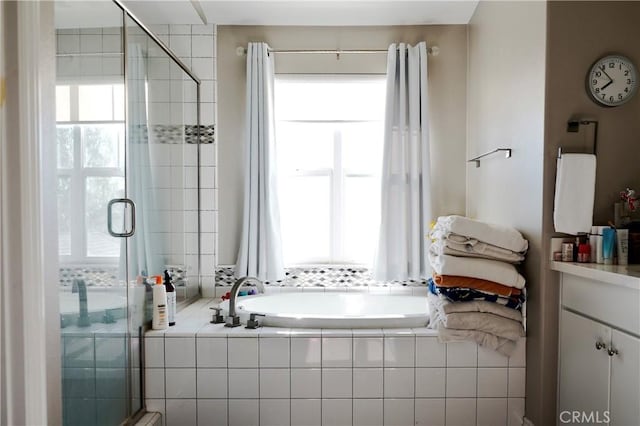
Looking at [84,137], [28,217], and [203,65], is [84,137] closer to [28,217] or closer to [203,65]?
[28,217]

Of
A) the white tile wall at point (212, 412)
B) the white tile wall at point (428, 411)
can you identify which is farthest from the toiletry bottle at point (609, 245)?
the white tile wall at point (212, 412)

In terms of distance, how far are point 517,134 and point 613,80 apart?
0.44m

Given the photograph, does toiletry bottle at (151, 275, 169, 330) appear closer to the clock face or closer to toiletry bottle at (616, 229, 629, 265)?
toiletry bottle at (616, 229, 629, 265)

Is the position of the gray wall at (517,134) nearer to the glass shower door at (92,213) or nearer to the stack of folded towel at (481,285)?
the stack of folded towel at (481,285)

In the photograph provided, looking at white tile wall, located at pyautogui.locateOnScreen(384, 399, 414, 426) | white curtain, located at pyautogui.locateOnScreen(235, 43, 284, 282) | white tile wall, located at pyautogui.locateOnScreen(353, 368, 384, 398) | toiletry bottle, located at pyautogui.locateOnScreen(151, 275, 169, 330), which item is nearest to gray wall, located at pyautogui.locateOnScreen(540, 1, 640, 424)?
white tile wall, located at pyautogui.locateOnScreen(384, 399, 414, 426)

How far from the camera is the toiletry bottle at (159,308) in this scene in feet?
6.56

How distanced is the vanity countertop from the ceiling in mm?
1783

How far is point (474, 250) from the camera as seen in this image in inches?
76.0

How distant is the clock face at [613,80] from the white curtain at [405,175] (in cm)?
107

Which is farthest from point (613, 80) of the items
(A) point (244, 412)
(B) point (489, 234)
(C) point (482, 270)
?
(A) point (244, 412)

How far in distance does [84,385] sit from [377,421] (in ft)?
4.04

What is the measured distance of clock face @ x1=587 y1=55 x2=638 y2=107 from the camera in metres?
1.77

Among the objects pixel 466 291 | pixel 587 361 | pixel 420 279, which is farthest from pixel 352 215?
pixel 587 361
